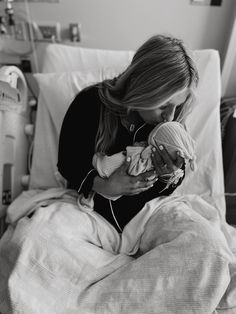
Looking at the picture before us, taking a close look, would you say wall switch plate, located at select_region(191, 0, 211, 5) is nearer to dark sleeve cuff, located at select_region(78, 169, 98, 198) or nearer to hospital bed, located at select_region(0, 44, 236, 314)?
hospital bed, located at select_region(0, 44, 236, 314)

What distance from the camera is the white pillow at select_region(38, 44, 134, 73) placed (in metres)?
1.31

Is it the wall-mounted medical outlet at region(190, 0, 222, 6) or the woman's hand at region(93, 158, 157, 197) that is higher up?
the wall-mounted medical outlet at region(190, 0, 222, 6)

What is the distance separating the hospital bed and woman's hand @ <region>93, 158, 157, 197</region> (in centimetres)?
22

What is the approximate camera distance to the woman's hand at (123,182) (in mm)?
866

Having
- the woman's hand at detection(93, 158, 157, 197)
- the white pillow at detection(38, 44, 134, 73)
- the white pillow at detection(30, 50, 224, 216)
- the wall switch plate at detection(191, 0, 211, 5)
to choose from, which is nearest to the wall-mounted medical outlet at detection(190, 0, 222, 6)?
the wall switch plate at detection(191, 0, 211, 5)

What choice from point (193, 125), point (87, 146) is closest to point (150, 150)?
point (87, 146)

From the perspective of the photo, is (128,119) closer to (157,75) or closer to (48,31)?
(157,75)

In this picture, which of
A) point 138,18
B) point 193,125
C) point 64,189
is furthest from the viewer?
point 138,18

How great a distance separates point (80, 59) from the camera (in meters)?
1.34

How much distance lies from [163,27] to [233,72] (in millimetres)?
511

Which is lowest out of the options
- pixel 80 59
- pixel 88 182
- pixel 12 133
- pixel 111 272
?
pixel 111 272

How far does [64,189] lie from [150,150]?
520 mm

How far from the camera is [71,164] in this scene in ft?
3.21

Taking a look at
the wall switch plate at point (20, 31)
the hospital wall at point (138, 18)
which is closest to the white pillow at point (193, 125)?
the hospital wall at point (138, 18)
